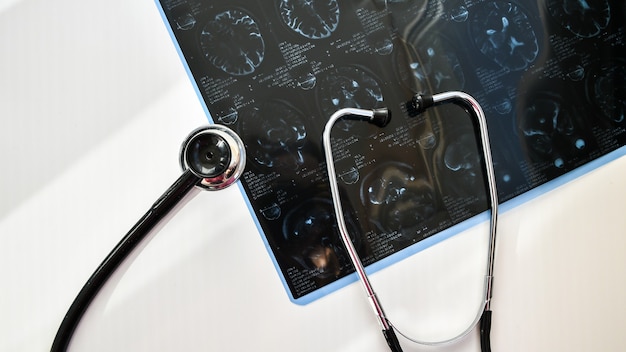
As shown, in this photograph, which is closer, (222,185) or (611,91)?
(222,185)

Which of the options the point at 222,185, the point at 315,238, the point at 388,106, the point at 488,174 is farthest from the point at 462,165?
the point at 222,185

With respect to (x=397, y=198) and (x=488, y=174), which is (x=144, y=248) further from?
(x=488, y=174)

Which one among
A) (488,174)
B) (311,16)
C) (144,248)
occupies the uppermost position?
(311,16)

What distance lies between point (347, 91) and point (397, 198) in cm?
20

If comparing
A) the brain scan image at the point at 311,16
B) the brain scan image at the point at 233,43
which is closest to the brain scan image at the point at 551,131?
the brain scan image at the point at 311,16

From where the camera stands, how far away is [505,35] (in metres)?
0.90

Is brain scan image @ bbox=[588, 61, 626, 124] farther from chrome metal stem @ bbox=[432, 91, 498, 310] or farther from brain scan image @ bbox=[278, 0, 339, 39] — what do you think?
brain scan image @ bbox=[278, 0, 339, 39]

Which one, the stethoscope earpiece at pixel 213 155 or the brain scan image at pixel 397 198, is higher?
the stethoscope earpiece at pixel 213 155

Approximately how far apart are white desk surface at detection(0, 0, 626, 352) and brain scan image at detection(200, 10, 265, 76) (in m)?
0.06

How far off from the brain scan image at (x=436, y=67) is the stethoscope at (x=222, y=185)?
0.10ft

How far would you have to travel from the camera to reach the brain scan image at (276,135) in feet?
2.79

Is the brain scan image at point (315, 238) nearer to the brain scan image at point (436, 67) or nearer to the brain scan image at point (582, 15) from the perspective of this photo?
the brain scan image at point (436, 67)

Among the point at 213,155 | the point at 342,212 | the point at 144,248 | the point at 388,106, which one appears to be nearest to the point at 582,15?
the point at 388,106

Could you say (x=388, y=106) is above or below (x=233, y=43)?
below
